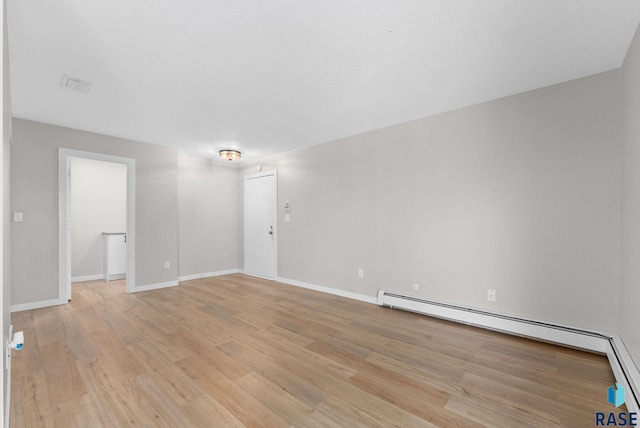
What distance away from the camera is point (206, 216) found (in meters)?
5.71

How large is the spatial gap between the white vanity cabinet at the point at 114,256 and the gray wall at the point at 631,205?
680 centimetres

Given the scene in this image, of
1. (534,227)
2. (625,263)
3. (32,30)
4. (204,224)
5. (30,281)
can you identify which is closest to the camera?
(32,30)

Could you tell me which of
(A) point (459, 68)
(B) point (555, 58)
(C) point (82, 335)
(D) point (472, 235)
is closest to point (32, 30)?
(C) point (82, 335)

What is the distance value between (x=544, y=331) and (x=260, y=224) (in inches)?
180

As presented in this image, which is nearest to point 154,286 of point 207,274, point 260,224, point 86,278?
point 207,274

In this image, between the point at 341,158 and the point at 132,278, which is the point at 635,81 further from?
the point at 132,278

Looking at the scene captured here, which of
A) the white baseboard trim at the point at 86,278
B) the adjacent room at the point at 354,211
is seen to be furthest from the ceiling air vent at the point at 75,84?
the white baseboard trim at the point at 86,278

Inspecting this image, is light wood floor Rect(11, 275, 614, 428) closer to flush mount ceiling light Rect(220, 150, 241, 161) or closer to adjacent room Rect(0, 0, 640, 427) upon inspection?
adjacent room Rect(0, 0, 640, 427)

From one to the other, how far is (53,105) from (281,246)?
11.7ft

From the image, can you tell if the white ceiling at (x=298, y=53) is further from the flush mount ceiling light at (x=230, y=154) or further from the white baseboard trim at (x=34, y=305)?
the white baseboard trim at (x=34, y=305)

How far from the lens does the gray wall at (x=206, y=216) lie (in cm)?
536

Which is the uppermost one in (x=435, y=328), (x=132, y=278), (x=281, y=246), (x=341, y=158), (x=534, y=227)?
(x=341, y=158)

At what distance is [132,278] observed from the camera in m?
4.45

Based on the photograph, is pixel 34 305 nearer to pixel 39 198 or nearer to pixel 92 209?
pixel 39 198
